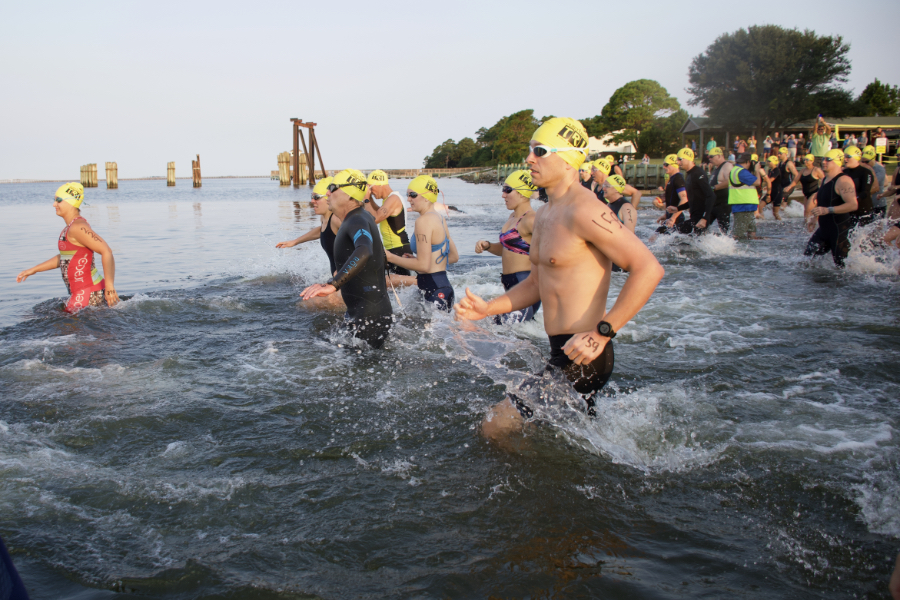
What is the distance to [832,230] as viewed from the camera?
33.0ft

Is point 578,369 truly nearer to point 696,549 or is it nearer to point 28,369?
point 696,549

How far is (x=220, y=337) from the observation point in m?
7.47

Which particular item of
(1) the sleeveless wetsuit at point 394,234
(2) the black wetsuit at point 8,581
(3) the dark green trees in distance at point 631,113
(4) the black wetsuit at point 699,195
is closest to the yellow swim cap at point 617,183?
(4) the black wetsuit at point 699,195

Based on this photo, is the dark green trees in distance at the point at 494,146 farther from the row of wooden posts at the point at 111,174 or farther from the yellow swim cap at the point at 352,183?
the yellow swim cap at the point at 352,183

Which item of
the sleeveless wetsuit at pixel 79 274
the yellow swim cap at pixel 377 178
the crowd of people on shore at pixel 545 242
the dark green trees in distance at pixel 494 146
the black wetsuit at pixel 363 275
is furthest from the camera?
the dark green trees in distance at pixel 494 146

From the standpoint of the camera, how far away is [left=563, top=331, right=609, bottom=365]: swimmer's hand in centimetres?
296

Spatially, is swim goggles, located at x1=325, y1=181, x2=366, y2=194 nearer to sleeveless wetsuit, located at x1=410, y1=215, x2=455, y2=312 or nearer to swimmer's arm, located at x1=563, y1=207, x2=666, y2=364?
sleeveless wetsuit, located at x1=410, y1=215, x2=455, y2=312

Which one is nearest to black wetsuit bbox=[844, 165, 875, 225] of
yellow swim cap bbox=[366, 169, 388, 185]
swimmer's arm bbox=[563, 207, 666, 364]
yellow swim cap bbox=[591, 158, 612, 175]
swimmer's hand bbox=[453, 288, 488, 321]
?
yellow swim cap bbox=[591, 158, 612, 175]

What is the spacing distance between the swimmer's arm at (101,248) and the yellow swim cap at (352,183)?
350 cm

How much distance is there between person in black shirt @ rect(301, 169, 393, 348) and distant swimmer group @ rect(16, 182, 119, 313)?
3603mm

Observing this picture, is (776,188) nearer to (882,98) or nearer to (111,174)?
(882,98)

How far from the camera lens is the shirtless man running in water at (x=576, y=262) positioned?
2965 millimetres

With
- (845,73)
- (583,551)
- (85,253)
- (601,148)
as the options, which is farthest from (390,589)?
(601,148)

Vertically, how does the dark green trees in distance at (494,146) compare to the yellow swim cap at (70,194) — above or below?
above
